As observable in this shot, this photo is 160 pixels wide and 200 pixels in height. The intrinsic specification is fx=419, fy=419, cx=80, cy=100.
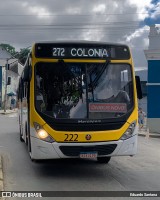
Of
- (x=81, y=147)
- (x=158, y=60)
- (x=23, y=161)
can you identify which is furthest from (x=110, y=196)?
(x=158, y=60)

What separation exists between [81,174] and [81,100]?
5.90 feet

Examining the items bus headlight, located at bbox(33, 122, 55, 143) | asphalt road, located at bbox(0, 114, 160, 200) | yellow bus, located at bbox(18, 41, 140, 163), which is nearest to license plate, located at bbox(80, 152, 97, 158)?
yellow bus, located at bbox(18, 41, 140, 163)

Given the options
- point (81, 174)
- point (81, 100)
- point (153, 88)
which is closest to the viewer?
point (81, 100)

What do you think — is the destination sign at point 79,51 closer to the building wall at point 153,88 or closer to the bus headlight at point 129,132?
the bus headlight at point 129,132

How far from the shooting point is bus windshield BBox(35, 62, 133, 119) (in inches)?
355

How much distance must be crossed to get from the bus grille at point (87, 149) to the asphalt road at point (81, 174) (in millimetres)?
605

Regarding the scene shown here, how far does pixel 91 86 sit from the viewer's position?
9.17 m

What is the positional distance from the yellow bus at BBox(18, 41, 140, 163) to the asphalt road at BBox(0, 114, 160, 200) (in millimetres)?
558

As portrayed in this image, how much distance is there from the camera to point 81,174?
965 cm

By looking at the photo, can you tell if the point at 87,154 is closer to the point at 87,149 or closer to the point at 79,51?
the point at 87,149

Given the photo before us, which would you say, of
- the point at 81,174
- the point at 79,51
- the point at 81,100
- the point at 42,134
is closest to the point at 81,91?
the point at 81,100

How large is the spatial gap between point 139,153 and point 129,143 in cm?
489

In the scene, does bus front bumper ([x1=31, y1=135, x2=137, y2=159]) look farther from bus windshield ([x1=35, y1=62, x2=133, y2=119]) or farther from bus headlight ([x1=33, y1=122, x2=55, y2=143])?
bus windshield ([x1=35, y1=62, x2=133, y2=119])

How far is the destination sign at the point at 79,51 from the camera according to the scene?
30.4ft
